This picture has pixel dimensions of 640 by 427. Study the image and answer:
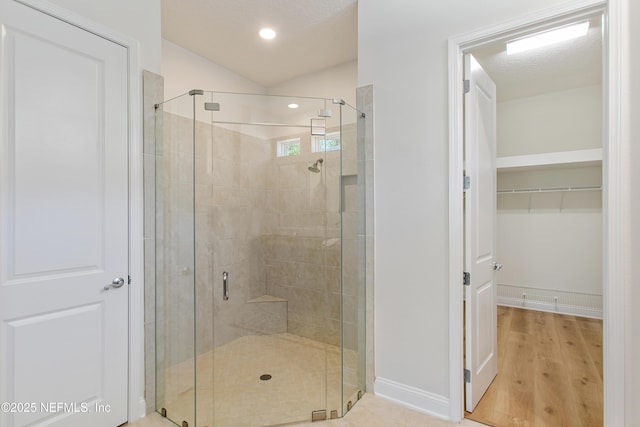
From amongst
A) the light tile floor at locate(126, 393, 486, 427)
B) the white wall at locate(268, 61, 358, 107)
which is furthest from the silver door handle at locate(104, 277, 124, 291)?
the white wall at locate(268, 61, 358, 107)

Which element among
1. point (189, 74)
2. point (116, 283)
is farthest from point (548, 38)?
point (116, 283)

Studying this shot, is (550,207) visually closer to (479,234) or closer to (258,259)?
(479,234)

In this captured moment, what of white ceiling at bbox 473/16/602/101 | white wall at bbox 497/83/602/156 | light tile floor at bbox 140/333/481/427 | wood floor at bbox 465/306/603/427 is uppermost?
white ceiling at bbox 473/16/602/101

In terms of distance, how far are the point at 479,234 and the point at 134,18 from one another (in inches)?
105

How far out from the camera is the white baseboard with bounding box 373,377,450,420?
1.99 meters

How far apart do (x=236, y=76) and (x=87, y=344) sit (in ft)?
9.94

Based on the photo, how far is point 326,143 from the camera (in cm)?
253

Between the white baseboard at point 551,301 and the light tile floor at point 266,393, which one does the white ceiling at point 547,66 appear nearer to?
the white baseboard at point 551,301

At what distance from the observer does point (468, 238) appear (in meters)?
2.02

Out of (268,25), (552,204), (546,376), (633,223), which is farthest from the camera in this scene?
(552,204)

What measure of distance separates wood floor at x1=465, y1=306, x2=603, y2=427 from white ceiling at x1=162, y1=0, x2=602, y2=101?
2.53m

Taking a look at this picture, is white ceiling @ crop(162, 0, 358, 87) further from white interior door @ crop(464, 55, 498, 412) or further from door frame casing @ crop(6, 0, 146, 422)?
white interior door @ crop(464, 55, 498, 412)

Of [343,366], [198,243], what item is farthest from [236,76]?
[343,366]

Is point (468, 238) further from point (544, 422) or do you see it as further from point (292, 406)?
point (292, 406)
